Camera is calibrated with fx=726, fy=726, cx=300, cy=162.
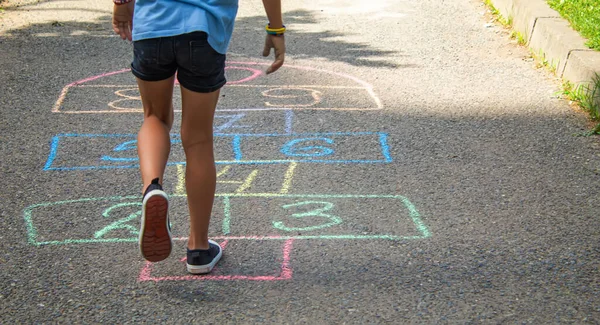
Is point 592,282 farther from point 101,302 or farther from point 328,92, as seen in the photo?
point 328,92

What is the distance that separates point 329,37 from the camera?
7520 millimetres

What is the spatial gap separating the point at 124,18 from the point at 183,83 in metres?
0.40

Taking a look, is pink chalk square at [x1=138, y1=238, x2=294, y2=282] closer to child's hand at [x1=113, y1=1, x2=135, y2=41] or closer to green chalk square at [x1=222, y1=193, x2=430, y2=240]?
green chalk square at [x1=222, y1=193, x2=430, y2=240]

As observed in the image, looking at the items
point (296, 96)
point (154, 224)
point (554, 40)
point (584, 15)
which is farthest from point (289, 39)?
point (154, 224)

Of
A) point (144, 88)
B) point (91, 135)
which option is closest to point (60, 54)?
point (91, 135)

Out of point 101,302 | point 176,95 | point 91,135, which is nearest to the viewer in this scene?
point 101,302

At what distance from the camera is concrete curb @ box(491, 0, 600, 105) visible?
→ 18.2ft

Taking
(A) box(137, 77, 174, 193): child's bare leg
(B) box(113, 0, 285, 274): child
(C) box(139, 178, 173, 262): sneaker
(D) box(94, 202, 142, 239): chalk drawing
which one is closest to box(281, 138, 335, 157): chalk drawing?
(D) box(94, 202, 142, 239): chalk drawing

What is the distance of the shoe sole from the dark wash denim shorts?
0.44m

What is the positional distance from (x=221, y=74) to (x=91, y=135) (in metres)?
2.26

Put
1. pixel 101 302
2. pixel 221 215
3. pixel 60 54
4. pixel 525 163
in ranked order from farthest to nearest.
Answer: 1. pixel 60 54
2. pixel 525 163
3. pixel 221 215
4. pixel 101 302

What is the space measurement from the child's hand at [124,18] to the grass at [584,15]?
4.19 metres

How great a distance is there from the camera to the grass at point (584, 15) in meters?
6.08

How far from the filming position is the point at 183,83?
9.08 feet
